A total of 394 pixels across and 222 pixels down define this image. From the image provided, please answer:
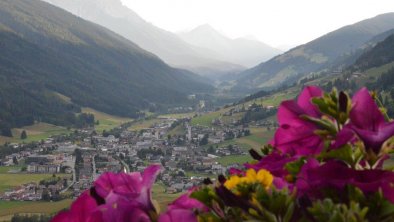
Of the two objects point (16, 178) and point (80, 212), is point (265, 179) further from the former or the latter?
point (16, 178)

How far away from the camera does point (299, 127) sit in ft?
4.14

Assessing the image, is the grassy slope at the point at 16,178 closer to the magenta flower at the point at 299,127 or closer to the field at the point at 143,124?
the field at the point at 143,124

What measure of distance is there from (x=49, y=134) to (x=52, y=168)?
41414mm

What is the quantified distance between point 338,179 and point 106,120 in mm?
142334

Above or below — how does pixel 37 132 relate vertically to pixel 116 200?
above

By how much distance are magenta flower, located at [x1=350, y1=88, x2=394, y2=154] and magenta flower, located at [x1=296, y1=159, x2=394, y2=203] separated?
0.23 feet

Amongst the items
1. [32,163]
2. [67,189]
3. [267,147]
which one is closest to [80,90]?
[32,163]

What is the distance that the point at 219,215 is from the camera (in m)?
0.99

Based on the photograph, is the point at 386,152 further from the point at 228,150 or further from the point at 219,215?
the point at 228,150

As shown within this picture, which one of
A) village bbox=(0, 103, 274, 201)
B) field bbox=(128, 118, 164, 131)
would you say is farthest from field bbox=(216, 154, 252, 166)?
field bbox=(128, 118, 164, 131)

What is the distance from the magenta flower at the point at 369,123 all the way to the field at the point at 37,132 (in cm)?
10535

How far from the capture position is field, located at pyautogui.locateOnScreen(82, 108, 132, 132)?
127 meters

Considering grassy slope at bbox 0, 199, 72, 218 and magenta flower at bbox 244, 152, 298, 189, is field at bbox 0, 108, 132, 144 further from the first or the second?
magenta flower at bbox 244, 152, 298, 189

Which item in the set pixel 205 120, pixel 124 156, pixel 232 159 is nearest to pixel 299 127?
pixel 232 159
